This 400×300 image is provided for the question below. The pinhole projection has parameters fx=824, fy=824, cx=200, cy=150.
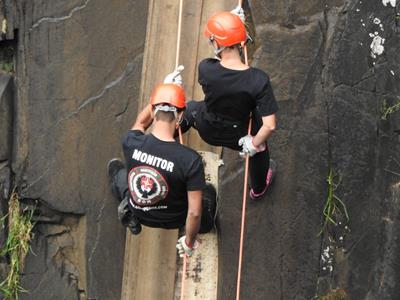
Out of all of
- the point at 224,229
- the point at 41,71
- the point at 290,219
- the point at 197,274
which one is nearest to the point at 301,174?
the point at 290,219

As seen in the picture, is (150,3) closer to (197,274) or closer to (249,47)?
(249,47)

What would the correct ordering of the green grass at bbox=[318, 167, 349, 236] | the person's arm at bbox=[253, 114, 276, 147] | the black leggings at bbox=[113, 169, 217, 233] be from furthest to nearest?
1. the black leggings at bbox=[113, 169, 217, 233]
2. the green grass at bbox=[318, 167, 349, 236]
3. the person's arm at bbox=[253, 114, 276, 147]

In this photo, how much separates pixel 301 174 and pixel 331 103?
580 millimetres

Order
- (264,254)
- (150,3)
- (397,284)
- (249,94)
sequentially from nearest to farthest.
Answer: (249,94), (397,284), (264,254), (150,3)

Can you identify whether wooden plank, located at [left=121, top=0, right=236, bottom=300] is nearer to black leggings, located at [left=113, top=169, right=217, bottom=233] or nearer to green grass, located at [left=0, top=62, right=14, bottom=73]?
black leggings, located at [left=113, top=169, right=217, bottom=233]

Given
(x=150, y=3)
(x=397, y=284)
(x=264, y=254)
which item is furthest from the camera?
(x=150, y=3)

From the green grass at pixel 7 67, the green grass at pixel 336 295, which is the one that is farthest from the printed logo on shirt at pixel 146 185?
the green grass at pixel 7 67

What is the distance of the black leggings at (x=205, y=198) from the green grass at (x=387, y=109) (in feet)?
5.02

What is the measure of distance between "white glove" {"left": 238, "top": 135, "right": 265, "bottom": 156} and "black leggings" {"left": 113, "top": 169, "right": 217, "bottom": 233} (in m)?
1.04

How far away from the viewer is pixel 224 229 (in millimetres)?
6629

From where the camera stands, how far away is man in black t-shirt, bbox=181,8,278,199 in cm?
533

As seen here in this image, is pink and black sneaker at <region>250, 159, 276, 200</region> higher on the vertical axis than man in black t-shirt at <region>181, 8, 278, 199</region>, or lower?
lower

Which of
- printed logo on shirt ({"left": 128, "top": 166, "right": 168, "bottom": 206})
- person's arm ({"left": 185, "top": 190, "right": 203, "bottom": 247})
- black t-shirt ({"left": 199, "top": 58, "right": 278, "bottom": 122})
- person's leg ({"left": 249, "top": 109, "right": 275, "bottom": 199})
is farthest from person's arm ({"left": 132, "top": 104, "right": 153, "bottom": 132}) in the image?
person's leg ({"left": 249, "top": 109, "right": 275, "bottom": 199})

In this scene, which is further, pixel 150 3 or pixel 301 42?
pixel 150 3
